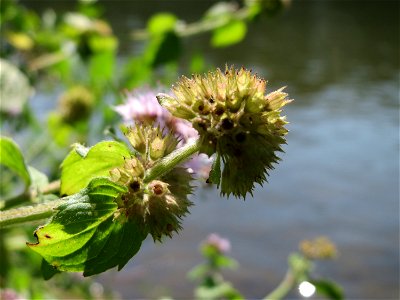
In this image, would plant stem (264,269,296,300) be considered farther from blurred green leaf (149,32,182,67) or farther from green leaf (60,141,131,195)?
green leaf (60,141,131,195)

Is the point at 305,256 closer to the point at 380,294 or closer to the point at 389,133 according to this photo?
the point at 380,294

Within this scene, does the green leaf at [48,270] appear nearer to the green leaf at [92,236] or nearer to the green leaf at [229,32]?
the green leaf at [92,236]

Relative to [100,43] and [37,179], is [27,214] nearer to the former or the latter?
[37,179]

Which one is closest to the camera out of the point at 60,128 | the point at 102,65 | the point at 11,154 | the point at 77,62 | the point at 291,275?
the point at 11,154

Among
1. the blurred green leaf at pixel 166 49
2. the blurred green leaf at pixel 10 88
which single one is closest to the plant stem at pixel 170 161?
the blurred green leaf at pixel 10 88

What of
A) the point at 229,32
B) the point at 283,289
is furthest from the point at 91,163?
the point at 229,32
